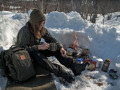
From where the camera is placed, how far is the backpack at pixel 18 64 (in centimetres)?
189

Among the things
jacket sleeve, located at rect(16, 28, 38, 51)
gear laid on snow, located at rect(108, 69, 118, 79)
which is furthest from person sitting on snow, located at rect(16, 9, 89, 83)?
gear laid on snow, located at rect(108, 69, 118, 79)

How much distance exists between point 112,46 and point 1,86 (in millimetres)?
2672

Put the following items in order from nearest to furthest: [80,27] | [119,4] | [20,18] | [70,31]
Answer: [70,31]
[80,27]
[20,18]
[119,4]

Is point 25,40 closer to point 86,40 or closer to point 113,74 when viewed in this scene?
point 113,74

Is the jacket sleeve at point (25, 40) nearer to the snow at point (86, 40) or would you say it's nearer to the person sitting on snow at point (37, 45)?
the person sitting on snow at point (37, 45)

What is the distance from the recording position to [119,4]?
12703 mm

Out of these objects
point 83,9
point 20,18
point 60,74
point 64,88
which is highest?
point 83,9

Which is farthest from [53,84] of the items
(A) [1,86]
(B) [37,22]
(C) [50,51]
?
(B) [37,22]

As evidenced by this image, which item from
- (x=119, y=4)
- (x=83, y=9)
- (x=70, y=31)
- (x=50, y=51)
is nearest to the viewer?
(x=50, y=51)

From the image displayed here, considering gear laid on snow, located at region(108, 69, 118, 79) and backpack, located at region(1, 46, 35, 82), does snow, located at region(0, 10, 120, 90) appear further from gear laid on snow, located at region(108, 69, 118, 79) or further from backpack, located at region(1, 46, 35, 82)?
backpack, located at region(1, 46, 35, 82)

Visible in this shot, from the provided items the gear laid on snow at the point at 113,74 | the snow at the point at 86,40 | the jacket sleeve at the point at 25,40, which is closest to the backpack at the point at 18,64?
the jacket sleeve at the point at 25,40

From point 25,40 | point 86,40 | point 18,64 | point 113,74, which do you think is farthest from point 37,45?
point 86,40

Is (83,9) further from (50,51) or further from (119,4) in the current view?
(119,4)

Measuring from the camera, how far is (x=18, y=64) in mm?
1880
